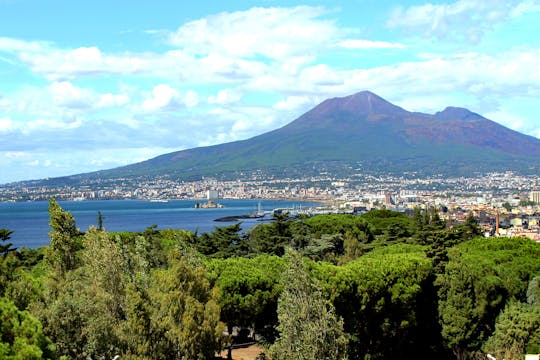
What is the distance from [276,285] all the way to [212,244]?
48.3 ft

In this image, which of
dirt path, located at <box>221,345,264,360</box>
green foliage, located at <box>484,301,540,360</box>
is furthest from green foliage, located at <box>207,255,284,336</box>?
green foliage, located at <box>484,301,540,360</box>

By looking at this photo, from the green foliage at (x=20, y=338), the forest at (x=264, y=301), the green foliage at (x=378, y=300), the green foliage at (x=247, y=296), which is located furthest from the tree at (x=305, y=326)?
the green foliage at (x=247, y=296)

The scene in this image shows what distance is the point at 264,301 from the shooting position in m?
21.6

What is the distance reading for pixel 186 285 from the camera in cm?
1600

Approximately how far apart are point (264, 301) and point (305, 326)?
723 centimetres

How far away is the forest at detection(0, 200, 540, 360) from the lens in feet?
47.9

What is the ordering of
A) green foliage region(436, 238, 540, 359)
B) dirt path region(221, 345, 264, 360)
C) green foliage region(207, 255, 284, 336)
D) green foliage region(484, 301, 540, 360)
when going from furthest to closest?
green foliage region(436, 238, 540, 359) → dirt path region(221, 345, 264, 360) → green foliage region(484, 301, 540, 360) → green foliage region(207, 255, 284, 336)

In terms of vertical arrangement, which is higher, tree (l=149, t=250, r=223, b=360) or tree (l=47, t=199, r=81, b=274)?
tree (l=47, t=199, r=81, b=274)

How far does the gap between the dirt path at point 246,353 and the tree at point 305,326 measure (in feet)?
25.9

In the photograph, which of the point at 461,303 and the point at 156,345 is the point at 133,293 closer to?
the point at 156,345

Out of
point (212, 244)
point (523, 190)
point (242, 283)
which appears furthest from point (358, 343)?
point (523, 190)

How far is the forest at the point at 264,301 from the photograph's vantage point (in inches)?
574

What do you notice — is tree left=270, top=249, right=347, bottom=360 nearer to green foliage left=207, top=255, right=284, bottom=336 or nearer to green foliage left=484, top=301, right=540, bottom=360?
green foliage left=207, top=255, right=284, bottom=336

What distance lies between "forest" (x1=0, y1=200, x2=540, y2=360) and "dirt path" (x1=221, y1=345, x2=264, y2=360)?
0.53 metres
